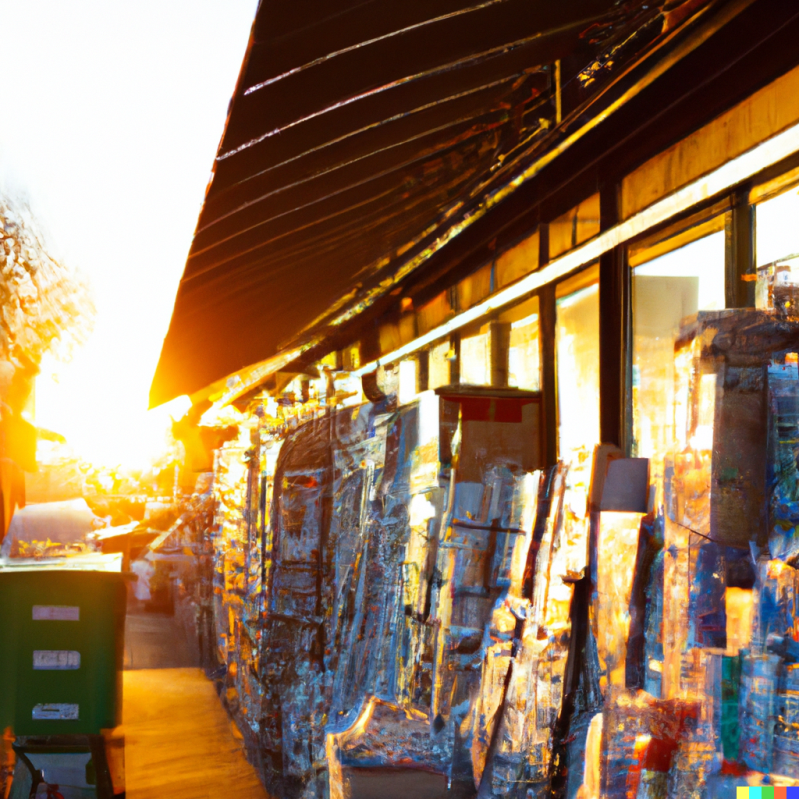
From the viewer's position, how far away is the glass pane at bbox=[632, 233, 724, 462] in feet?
5.77

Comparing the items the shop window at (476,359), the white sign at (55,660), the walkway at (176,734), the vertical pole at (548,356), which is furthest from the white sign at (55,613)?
the vertical pole at (548,356)

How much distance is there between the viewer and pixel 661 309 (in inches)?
78.3

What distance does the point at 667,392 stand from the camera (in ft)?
5.78

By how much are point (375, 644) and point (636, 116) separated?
5.02 ft

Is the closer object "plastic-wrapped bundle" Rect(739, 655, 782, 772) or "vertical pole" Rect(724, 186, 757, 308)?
"plastic-wrapped bundle" Rect(739, 655, 782, 772)

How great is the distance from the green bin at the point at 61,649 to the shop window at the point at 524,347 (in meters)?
2.28

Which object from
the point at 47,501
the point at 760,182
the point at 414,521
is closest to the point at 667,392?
the point at 760,182

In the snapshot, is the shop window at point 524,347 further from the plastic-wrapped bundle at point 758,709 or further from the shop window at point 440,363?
the plastic-wrapped bundle at point 758,709

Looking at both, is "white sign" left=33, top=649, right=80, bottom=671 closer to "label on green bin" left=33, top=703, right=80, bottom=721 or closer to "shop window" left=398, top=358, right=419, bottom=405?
"label on green bin" left=33, top=703, right=80, bottom=721

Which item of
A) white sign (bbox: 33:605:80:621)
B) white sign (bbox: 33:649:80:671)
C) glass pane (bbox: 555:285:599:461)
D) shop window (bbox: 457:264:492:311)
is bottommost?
white sign (bbox: 33:649:80:671)

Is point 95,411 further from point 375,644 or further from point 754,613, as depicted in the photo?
point 754,613

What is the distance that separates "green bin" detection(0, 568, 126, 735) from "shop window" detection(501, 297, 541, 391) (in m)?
2.28

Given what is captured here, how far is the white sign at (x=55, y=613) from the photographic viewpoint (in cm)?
371

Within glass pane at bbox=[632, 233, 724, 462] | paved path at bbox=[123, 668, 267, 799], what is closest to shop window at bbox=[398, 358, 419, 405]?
glass pane at bbox=[632, 233, 724, 462]
